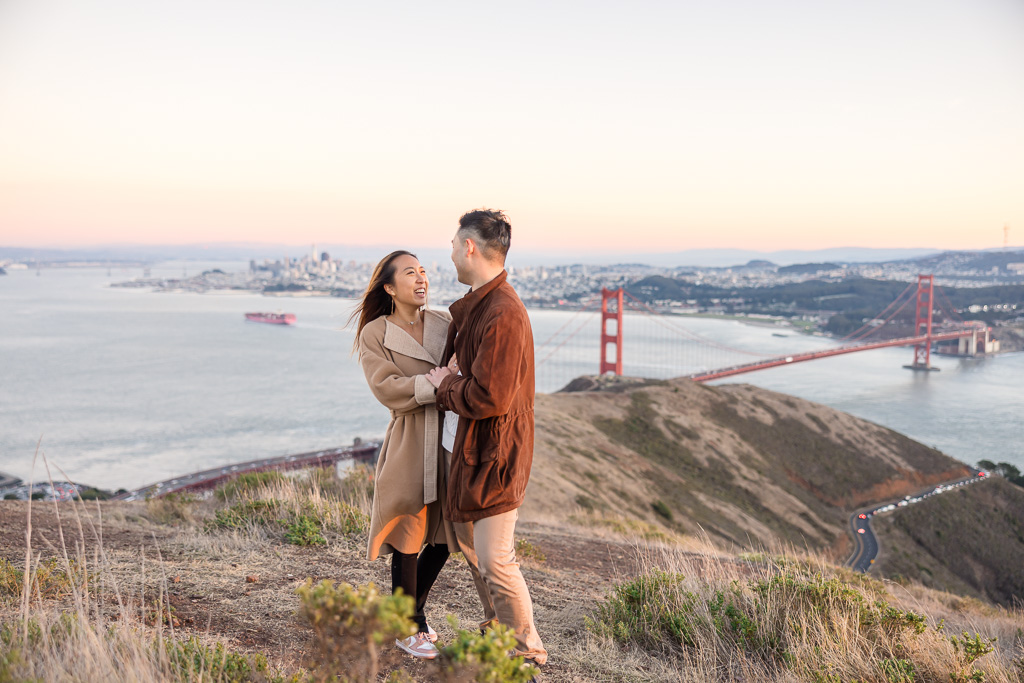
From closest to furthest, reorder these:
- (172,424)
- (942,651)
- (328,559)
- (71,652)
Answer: (71,652)
(942,651)
(328,559)
(172,424)

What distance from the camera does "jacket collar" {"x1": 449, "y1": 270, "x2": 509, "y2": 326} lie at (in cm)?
185

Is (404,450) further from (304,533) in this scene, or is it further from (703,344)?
(703,344)

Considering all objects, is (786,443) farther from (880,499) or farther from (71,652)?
(71,652)

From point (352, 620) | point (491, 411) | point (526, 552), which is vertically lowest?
point (526, 552)

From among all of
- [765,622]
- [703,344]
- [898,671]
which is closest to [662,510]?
[765,622]

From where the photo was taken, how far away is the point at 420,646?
6.74 ft

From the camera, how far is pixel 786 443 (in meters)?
26.7

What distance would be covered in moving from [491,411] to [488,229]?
1.69 ft

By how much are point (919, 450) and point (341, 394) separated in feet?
110

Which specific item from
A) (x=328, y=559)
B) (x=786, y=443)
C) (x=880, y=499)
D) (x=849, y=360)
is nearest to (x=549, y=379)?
(x=786, y=443)

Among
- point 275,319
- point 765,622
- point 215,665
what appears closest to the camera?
point 215,665

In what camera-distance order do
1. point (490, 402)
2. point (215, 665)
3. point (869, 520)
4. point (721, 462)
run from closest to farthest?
point (215, 665) < point (490, 402) < point (869, 520) < point (721, 462)

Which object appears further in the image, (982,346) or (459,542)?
(982,346)

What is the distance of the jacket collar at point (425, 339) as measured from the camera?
2.07 metres
